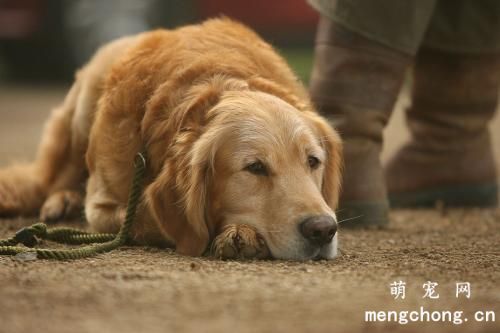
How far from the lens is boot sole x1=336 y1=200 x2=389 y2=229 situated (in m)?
4.71

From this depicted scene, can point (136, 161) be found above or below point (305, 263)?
above

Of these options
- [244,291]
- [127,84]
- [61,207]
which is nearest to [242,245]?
[244,291]

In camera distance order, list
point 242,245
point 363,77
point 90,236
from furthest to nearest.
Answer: point 363,77 < point 90,236 < point 242,245

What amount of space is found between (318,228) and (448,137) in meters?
2.32

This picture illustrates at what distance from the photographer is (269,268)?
3279 mm

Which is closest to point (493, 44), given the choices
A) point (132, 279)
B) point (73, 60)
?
point (132, 279)

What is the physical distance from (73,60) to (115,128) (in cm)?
847

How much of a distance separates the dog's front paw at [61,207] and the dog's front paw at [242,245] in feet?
4.98

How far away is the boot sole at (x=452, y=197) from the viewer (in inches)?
215

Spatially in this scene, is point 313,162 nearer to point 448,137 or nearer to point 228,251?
point 228,251

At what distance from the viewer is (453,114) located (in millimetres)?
5371

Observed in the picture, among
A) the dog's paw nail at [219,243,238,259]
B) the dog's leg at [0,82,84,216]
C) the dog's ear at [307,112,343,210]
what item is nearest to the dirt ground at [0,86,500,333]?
the dog's paw nail at [219,243,238,259]

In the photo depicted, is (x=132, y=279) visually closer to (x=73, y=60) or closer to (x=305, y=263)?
(x=305, y=263)

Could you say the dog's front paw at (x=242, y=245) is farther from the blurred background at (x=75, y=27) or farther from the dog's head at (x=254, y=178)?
the blurred background at (x=75, y=27)
